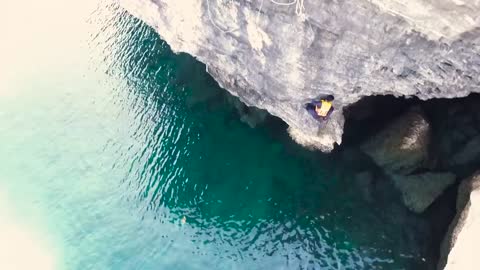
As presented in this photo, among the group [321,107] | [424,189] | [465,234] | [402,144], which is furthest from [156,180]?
[465,234]

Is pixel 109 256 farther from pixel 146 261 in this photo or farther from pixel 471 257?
pixel 471 257

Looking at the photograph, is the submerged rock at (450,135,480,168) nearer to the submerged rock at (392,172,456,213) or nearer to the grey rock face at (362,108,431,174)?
the submerged rock at (392,172,456,213)

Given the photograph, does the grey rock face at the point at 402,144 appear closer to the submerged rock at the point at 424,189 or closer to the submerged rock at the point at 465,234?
the submerged rock at the point at 424,189

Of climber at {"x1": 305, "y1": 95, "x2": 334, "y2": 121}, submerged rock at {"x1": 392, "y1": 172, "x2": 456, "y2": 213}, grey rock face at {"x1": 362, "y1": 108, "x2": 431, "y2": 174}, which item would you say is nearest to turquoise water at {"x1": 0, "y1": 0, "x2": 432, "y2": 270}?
submerged rock at {"x1": 392, "y1": 172, "x2": 456, "y2": 213}

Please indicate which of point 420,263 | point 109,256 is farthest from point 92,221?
point 420,263

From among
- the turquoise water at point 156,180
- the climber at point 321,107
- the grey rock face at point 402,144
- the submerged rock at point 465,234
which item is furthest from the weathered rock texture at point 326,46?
the submerged rock at point 465,234

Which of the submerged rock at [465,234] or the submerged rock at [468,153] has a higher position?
the submerged rock at [468,153]

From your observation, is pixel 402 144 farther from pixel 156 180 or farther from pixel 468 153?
pixel 156 180

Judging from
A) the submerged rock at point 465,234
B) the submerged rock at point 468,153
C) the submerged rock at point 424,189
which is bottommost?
the submerged rock at point 465,234
